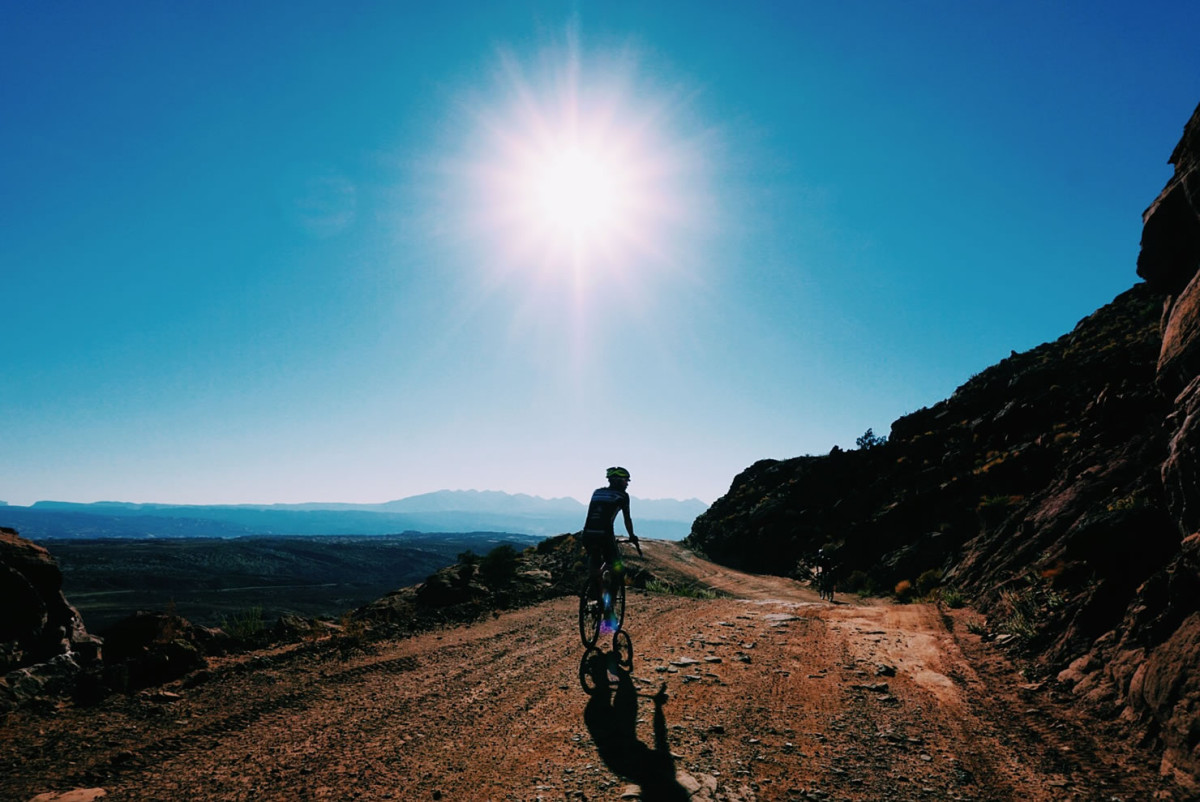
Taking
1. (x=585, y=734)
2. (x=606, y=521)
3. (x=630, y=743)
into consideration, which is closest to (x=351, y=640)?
(x=606, y=521)

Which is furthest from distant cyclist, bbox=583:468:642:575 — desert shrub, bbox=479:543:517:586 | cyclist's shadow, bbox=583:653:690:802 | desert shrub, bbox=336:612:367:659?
desert shrub, bbox=479:543:517:586

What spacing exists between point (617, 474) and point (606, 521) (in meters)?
0.85

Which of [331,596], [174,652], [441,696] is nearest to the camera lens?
[441,696]

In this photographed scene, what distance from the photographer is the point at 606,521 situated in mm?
9125

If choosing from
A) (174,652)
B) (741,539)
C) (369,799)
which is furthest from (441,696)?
(741,539)

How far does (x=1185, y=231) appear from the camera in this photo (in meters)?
9.73

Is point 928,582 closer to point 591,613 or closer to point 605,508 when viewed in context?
point 591,613

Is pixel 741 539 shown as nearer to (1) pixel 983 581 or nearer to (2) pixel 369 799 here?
(1) pixel 983 581

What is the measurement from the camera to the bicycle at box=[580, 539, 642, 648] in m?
9.24

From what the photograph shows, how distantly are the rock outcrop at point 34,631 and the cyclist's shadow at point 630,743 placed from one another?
6949 millimetres

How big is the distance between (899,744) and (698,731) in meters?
2.13

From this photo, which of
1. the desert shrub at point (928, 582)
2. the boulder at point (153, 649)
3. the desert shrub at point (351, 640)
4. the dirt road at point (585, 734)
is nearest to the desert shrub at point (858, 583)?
the desert shrub at point (928, 582)

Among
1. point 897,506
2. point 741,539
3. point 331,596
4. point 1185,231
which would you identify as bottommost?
point 331,596

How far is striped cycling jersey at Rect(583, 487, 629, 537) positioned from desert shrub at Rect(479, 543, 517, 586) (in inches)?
424
